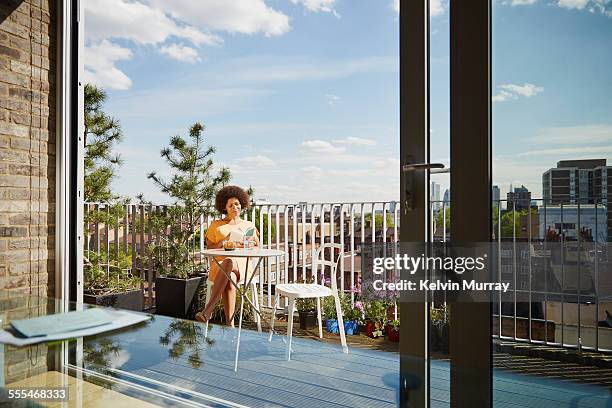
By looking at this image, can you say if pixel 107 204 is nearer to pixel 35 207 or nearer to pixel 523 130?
pixel 35 207

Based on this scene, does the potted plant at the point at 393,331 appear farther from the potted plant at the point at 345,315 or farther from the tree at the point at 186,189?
the tree at the point at 186,189

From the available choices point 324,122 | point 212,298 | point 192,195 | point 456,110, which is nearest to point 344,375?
point 456,110

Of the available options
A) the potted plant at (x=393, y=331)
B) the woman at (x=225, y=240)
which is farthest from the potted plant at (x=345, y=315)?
the woman at (x=225, y=240)

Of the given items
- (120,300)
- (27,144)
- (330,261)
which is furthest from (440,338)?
(120,300)

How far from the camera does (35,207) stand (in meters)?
2.67

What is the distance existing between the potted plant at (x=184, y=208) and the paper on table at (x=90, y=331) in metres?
3.93

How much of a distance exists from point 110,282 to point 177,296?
65 centimetres

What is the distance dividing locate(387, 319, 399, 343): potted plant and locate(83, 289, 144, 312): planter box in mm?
2411

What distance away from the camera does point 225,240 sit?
188 inches

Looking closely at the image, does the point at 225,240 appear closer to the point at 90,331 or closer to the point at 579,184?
the point at 90,331

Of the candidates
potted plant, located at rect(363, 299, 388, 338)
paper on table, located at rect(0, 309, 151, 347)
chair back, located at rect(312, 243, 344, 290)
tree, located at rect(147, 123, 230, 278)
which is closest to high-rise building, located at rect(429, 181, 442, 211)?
paper on table, located at rect(0, 309, 151, 347)

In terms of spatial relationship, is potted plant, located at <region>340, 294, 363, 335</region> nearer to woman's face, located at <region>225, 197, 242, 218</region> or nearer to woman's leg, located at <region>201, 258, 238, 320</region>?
woman's leg, located at <region>201, 258, 238, 320</region>

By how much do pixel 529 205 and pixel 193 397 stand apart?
1.05 meters

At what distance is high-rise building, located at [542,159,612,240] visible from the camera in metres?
1.30
